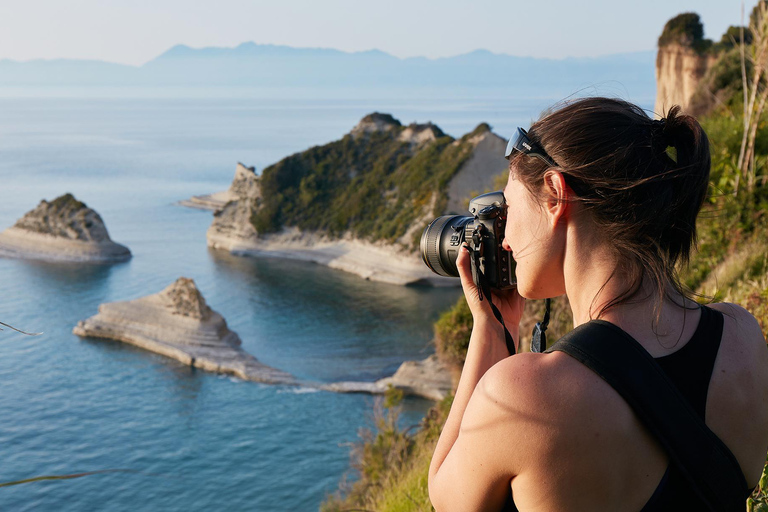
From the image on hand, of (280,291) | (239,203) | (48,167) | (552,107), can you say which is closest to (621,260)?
(552,107)

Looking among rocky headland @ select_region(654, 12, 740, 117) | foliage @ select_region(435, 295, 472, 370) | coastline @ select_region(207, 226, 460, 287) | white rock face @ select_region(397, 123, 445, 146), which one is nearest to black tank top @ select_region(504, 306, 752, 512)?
foliage @ select_region(435, 295, 472, 370)

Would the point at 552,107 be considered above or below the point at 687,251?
above

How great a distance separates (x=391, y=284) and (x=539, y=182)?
4188 cm

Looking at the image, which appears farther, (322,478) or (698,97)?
(698,97)

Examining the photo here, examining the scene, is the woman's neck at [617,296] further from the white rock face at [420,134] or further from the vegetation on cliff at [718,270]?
the white rock face at [420,134]

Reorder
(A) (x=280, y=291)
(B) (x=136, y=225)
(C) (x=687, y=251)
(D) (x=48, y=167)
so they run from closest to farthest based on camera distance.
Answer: (C) (x=687, y=251)
(A) (x=280, y=291)
(B) (x=136, y=225)
(D) (x=48, y=167)

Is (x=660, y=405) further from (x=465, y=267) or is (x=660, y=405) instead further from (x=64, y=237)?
(x=64, y=237)

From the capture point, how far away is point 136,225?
62.9 m

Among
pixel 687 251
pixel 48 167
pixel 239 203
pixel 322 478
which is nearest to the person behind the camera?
pixel 687 251

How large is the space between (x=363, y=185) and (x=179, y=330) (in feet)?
84.4

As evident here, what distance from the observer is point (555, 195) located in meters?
1.25

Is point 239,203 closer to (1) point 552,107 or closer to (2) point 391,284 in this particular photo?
(2) point 391,284

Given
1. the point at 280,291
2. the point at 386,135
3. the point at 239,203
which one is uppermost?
the point at 386,135

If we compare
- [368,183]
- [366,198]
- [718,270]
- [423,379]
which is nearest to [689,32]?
[423,379]
